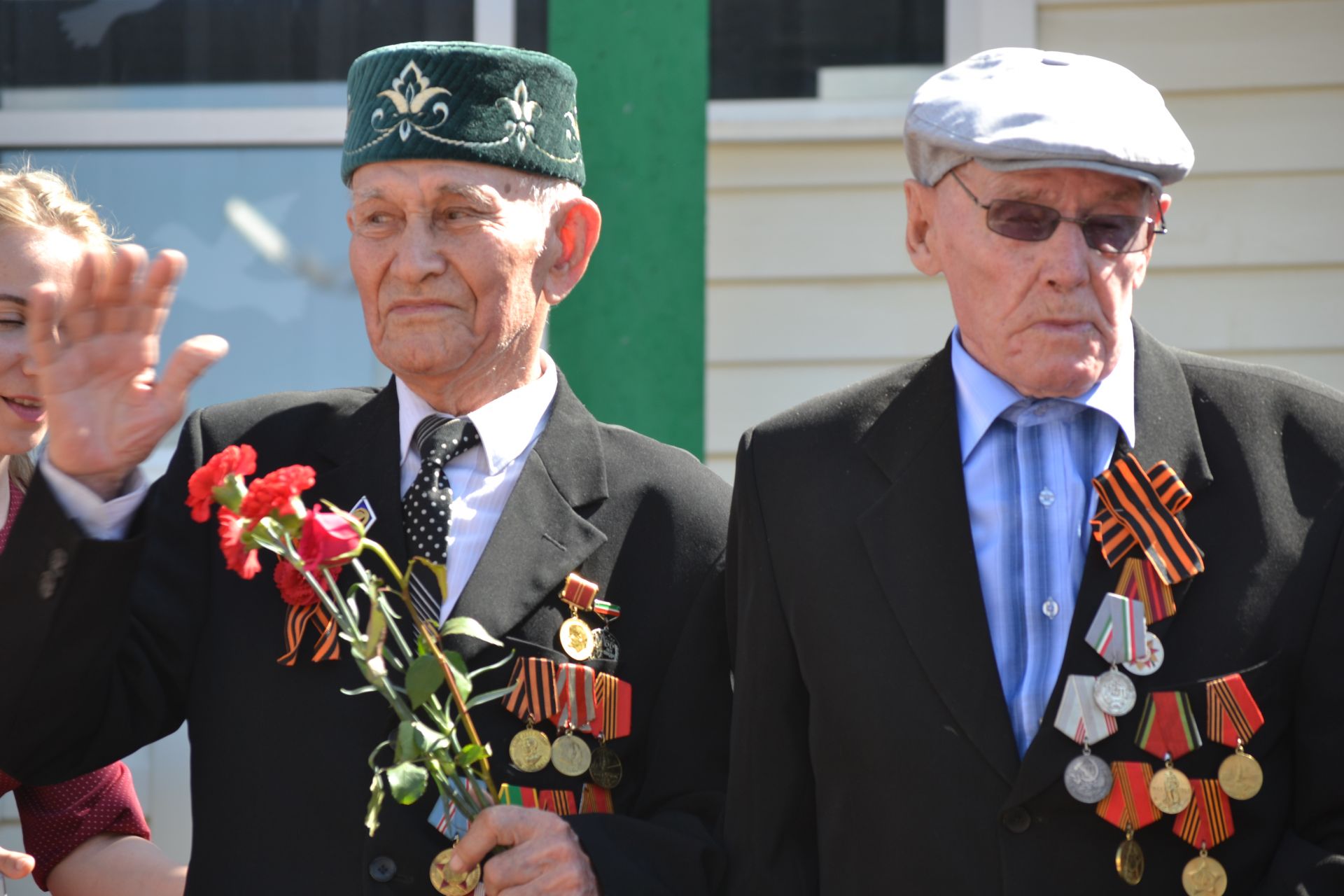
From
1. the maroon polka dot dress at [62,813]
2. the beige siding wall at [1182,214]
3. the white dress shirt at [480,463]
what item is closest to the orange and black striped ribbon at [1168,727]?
the white dress shirt at [480,463]

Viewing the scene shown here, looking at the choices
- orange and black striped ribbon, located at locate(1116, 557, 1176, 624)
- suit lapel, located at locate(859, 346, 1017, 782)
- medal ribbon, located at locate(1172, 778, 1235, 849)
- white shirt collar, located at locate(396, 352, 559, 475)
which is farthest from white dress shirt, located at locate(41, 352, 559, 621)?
medal ribbon, located at locate(1172, 778, 1235, 849)

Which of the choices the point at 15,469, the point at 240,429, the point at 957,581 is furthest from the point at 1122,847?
the point at 15,469

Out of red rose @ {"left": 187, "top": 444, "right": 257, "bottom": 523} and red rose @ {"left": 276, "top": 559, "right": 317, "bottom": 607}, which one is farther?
red rose @ {"left": 276, "top": 559, "right": 317, "bottom": 607}

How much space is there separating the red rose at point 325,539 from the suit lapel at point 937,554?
70 cm

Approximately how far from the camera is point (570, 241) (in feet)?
8.81

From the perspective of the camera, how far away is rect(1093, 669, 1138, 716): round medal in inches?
79.1

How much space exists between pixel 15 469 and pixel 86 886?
2.33 feet

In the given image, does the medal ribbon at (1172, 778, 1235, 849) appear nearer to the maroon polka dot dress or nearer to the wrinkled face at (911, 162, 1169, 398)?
the wrinkled face at (911, 162, 1169, 398)

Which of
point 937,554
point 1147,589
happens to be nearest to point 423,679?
point 937,554

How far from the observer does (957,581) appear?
2125 millimetres

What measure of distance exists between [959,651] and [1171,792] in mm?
303

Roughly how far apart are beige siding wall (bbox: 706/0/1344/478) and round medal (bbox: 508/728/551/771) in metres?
1.89

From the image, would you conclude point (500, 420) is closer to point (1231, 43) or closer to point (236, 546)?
point (236, 546)

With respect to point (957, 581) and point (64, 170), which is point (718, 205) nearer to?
point (64, 170)
